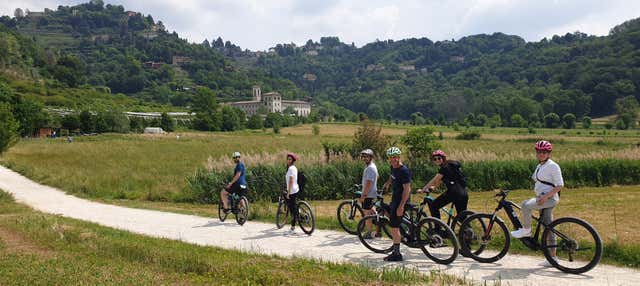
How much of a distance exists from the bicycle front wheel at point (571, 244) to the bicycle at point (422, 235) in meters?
1.37

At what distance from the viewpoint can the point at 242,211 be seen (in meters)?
11.7

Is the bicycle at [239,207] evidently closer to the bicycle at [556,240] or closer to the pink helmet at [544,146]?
the bicycle at [556,240]

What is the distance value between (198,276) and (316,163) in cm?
1354

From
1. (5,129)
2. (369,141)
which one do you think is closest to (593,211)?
(369,141)

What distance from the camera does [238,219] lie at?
11727mm

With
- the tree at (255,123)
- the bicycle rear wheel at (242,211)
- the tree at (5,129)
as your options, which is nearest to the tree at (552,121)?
the tree at (255,123)

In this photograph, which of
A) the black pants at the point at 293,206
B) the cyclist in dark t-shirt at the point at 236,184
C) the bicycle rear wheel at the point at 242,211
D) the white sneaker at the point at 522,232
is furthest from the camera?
the cyclist in dark t-shirt at the point at 236,184

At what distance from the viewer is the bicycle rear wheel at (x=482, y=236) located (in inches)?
286

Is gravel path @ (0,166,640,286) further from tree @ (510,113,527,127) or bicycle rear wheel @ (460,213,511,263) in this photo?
tree @ (510,113,527,127)

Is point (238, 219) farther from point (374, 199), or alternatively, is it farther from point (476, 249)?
point (476, 249)

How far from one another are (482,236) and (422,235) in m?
0.98

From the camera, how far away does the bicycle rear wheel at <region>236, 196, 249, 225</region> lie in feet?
38.1

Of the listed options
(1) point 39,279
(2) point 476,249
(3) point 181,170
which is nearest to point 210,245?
(1) point 39,279

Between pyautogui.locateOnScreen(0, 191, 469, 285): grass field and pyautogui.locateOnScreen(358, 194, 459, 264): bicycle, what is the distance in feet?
3.45
